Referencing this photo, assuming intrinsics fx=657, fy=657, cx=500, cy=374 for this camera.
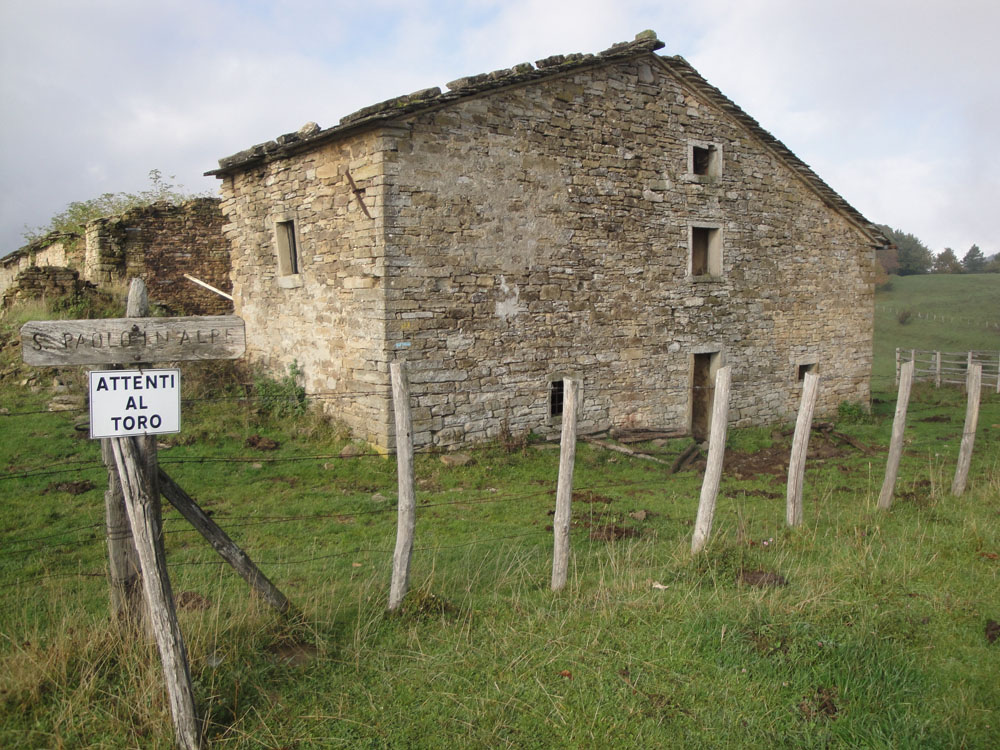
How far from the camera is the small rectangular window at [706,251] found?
41.5 ft

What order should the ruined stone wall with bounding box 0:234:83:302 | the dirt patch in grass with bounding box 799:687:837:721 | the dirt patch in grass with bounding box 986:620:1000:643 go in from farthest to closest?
1. the ruined stone wall with bounding box 0:234:83:302
2. the dirt patch in grass with bounding box 986:620:1000:643
3. the dirt patch in grass with bounding box 799:687:837:721

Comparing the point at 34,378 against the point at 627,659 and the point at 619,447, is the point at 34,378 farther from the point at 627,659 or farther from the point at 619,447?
the point at 627,659

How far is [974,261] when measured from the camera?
221 feet

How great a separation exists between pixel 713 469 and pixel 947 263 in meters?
69.9

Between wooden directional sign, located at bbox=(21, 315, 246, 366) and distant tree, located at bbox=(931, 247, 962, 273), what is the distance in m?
69.2

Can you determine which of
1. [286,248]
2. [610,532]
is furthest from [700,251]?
[610,532]

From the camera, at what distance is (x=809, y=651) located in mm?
3871

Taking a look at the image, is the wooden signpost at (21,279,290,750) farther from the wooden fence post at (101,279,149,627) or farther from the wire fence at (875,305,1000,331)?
the wire fence at (875,305,1000,331)

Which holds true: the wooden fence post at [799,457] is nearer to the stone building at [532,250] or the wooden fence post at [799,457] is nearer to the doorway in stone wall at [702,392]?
the stone building at [532,250]

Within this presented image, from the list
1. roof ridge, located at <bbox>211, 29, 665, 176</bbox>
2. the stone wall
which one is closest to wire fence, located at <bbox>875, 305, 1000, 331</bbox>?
roof ridge, located at <bbox>211, 29, 665, 176</bbox>

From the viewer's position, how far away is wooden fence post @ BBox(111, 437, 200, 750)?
10.0ft

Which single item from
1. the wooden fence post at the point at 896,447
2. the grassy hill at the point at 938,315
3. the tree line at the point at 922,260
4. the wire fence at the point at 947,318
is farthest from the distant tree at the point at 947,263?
the wooden fence post at the point at 896,447

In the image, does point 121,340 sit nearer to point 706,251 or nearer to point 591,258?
point 591,258

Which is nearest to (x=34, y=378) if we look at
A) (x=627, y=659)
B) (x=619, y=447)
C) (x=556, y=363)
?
(x=556, y=363)
